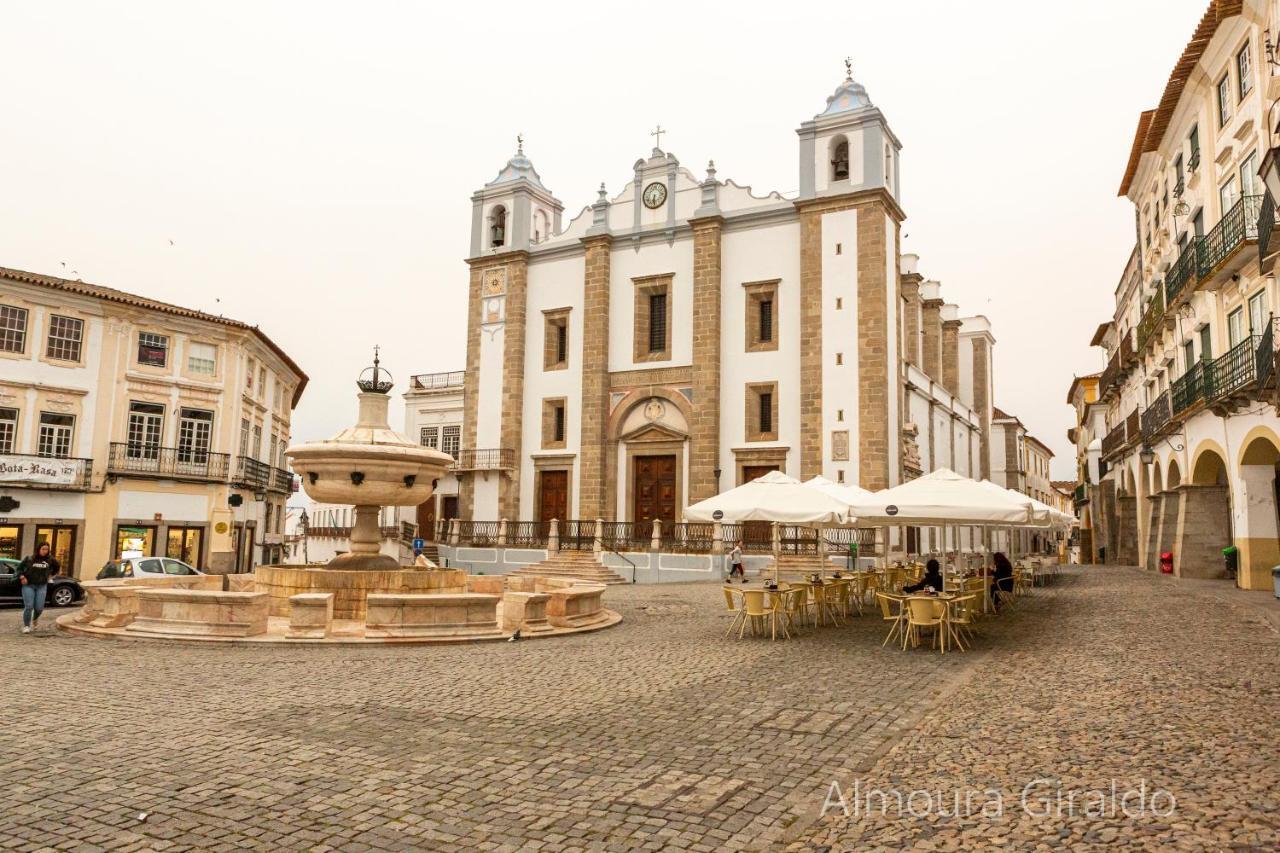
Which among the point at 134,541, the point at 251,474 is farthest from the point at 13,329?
the point at 251,474

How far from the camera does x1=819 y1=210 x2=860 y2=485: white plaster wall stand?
2923 centimetres

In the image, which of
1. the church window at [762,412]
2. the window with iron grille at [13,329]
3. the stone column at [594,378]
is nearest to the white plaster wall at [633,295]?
the stone column at [594,378]

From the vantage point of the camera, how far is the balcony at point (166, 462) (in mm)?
27188

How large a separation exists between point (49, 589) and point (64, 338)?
40.4ft

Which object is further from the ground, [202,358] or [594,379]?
[594,379]

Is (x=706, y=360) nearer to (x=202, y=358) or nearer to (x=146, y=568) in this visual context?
(x=202, y=358)

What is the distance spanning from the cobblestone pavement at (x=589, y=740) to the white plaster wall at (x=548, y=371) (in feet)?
77.9

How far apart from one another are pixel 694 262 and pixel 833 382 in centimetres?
711

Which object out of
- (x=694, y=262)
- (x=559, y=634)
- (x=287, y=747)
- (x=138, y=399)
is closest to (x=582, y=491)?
(x=694, y=262)

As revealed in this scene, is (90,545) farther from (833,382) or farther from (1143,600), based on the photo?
(1143,600)

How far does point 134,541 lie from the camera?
27.2 metres

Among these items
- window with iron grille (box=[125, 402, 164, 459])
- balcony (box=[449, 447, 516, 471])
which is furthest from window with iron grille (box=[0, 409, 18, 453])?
balcony (box=[449, 447, 516, 471])

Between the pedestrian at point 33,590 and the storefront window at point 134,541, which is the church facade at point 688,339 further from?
the pedestrian at point 33,590

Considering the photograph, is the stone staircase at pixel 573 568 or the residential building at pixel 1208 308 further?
the stone staircase at pixel 573 568
